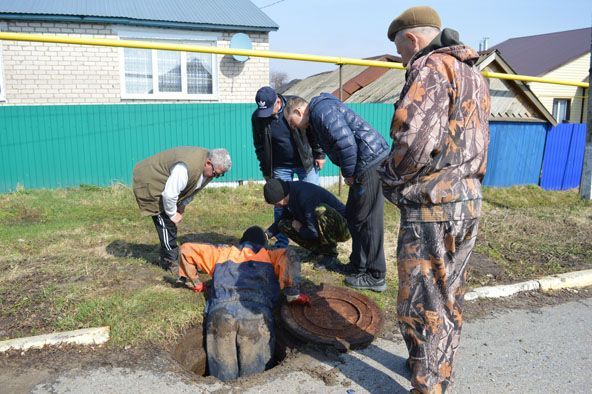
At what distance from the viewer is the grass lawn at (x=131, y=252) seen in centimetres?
348

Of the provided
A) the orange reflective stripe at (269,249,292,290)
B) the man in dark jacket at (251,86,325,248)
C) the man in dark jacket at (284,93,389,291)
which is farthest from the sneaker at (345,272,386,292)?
the man in dark jacket at (251,86,325,248)

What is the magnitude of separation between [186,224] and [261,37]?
6052 mm

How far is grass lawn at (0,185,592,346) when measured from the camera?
3479mm

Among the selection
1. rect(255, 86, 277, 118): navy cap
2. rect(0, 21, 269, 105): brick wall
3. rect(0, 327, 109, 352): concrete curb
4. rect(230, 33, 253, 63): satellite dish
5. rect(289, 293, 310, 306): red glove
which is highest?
rect(230, 33, 253, 63): satellite dish

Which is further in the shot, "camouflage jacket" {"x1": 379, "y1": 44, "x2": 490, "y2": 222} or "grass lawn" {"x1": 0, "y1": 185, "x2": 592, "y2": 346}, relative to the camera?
"grass lawn" {"x1": 0, "y1": 185, "x2": 592, "y2": 346}

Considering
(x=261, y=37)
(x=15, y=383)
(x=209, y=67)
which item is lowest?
(x=15, y=383)

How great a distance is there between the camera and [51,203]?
7.26 metres

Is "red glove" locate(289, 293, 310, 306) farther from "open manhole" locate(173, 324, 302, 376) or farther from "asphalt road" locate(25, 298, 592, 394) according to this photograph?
"asphalt road" locate(25, 298, 592, 394)

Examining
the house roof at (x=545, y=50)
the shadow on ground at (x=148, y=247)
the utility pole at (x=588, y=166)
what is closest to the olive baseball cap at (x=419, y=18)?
the shadow on ground at (x=148, y=247)

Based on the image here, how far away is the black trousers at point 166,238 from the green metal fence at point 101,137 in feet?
14.9

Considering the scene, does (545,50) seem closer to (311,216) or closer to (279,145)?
(279,145)

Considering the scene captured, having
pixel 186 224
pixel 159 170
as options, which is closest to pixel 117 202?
pixel 186 224

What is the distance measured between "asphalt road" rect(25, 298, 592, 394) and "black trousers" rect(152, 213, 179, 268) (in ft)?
5.30

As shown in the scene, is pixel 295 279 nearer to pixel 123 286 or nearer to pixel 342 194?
pixel 123 286
